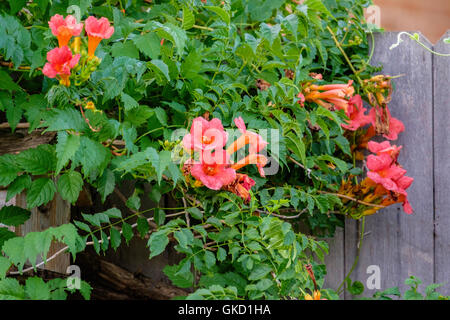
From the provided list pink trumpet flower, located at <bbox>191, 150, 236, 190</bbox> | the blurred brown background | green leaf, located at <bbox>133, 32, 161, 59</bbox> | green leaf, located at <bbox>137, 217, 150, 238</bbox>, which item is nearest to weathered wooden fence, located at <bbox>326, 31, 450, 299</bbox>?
green leaf, located at <bbox>137, 217, 150, 238</bbox>

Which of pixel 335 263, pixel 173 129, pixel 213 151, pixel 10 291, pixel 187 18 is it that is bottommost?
pixel 10 291

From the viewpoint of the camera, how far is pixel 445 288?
81.7 inches

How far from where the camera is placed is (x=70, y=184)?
1.31 m

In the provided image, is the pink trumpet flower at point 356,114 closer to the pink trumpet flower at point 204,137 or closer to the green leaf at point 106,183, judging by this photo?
the pink trumpet flower at point 204,137

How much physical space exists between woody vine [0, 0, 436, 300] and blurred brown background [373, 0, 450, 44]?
2226mm

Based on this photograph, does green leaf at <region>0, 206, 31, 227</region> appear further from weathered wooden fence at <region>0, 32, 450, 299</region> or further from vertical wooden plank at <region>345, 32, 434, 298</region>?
vertical wooden plank at <region>345, 32, 434, 298</region>

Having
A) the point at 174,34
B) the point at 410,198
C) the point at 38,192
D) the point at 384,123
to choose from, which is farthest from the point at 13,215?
the point at 410,198

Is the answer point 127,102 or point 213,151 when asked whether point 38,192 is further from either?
point 213,151

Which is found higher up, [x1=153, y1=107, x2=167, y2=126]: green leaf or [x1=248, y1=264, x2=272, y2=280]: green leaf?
[x1=153, y1=107, x2=167, y2=126]: green leaf

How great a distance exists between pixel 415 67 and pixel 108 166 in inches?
52.6

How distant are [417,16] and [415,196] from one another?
2334mm

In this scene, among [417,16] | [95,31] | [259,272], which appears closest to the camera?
[95,31]

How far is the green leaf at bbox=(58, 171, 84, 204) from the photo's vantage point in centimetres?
131
